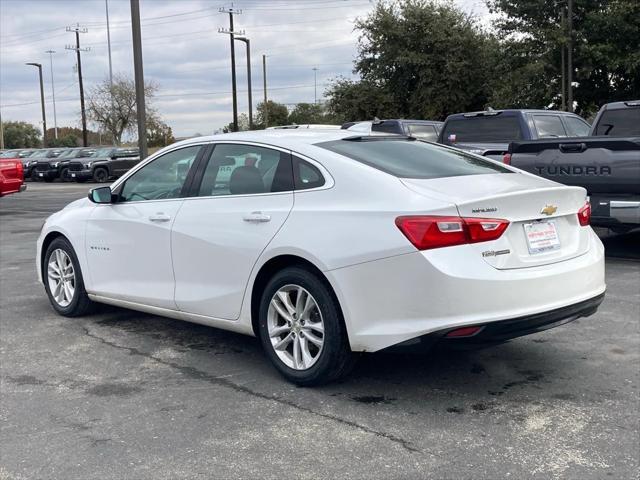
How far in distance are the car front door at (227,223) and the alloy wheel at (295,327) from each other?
0.30 m

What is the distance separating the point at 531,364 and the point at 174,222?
8.65 feet

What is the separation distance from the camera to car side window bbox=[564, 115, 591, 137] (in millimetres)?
13312

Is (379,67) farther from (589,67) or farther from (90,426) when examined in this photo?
(90,426)

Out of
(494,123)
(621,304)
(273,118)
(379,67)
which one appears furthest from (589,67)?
(273,118)

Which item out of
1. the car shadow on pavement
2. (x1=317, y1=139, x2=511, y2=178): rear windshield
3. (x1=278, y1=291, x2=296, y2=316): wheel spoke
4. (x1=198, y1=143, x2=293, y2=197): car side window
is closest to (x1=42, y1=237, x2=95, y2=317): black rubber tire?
the car shadow on pavement

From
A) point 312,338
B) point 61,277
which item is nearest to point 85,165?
point 61,277

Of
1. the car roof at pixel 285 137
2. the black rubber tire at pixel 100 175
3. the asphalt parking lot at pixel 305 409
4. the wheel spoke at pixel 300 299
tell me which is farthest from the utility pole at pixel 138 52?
the wheel spoke at pixel 300 299

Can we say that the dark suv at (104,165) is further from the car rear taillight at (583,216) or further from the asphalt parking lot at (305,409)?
the car rear taillight at (583,216)

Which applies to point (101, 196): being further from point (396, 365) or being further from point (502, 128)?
point (502, 128)

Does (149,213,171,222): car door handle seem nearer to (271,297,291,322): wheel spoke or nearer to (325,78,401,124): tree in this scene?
(271,297,291,322): wheel spoke

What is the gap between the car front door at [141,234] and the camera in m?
5.44

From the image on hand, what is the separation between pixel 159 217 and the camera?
5461 mm

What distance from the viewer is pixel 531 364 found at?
4996mm

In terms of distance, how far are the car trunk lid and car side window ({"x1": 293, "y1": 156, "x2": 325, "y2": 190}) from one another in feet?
1.85
